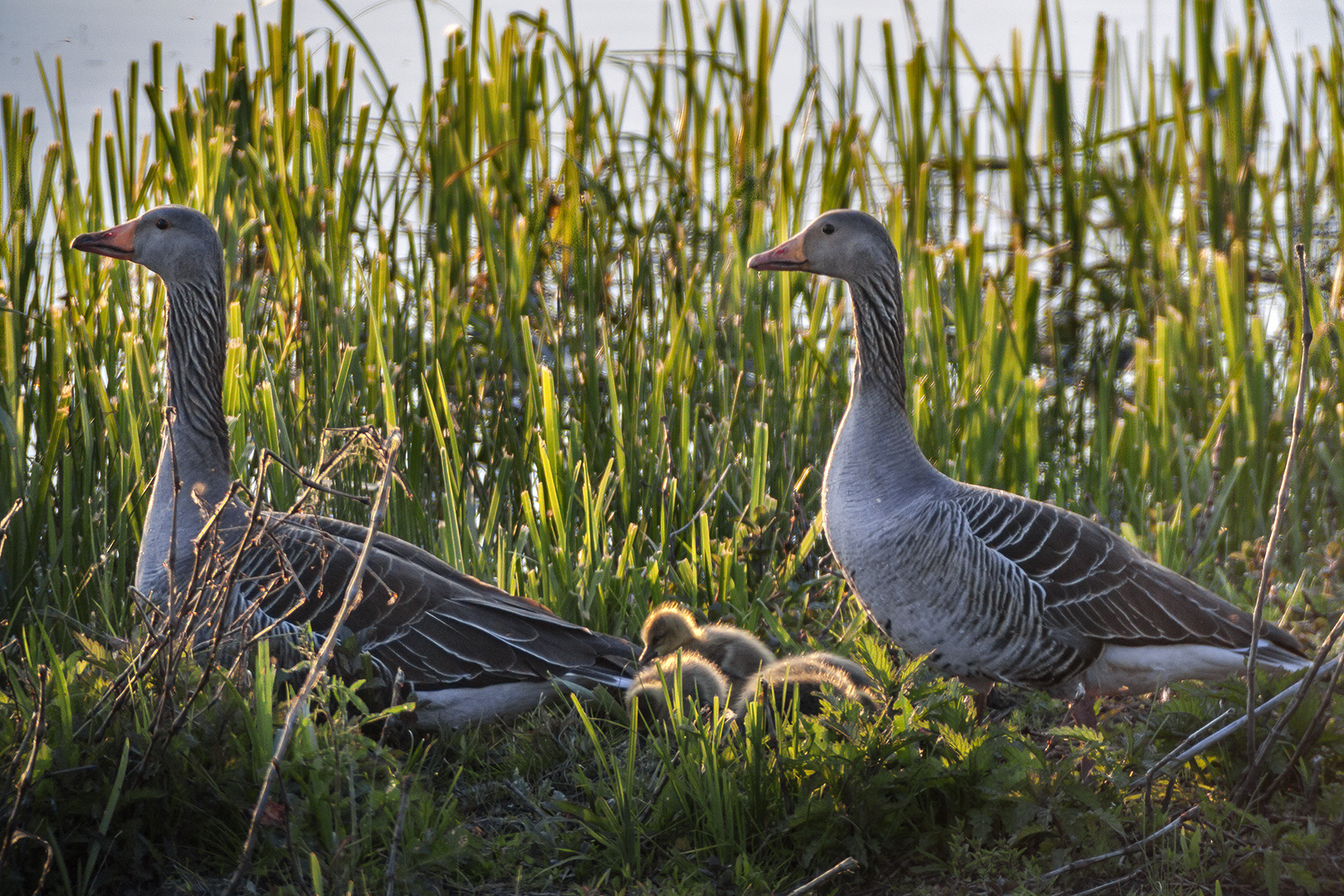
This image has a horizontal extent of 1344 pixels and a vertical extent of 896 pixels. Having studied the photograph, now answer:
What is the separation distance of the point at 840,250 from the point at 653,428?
1.38 meters

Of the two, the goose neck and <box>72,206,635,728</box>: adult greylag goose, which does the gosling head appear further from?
the goose neck

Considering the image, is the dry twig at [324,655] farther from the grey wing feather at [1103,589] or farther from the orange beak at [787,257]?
the orange beak at [787,257]

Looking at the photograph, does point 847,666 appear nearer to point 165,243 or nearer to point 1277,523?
point 1277,523

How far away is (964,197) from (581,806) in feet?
19.6

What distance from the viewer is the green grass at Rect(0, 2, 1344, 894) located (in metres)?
2.89

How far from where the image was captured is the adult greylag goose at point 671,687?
3.61 m

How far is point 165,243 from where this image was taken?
4664mm

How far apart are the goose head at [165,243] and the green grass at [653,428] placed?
53cm


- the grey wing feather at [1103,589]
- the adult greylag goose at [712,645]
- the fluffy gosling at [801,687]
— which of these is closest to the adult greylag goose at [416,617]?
the adult greylag goose at [712,645]

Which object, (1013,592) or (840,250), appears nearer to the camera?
(1013,592)

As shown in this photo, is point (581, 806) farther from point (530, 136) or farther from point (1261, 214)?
point (1261, 214)

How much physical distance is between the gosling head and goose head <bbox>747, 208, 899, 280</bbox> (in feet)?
5.10

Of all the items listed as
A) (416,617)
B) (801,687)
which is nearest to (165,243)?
(416,617)

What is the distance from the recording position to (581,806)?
3127 millimetres
